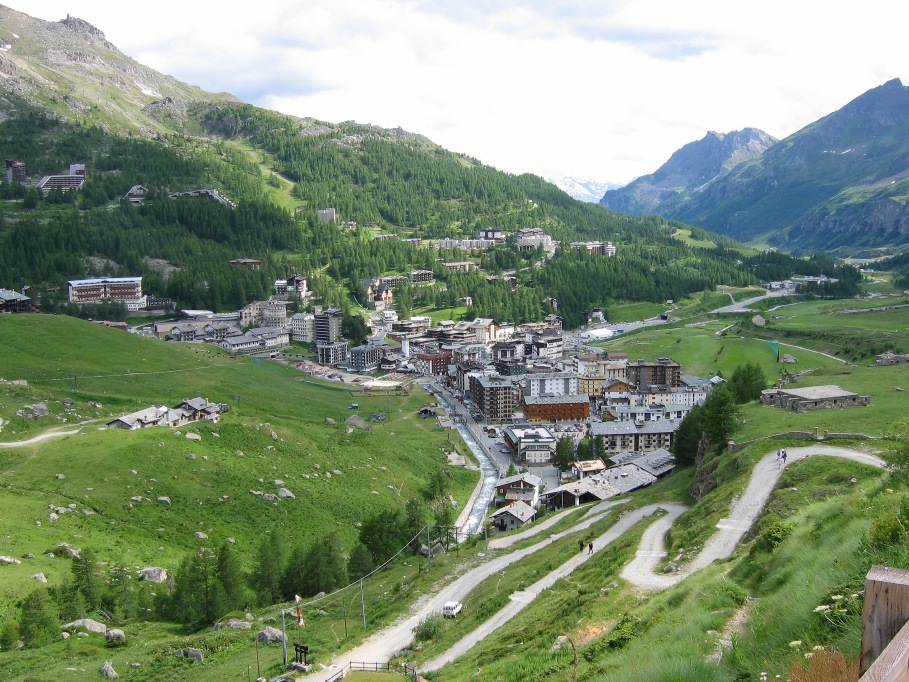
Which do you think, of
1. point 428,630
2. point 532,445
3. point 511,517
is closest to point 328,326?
point 532,445

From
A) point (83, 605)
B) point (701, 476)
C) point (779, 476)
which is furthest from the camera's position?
point (701, 476)

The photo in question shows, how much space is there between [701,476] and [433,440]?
45.4 meters

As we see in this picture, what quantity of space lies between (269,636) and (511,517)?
32.4 meters

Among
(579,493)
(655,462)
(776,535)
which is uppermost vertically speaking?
(776,535)

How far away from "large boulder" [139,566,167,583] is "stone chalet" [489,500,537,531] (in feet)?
92.7

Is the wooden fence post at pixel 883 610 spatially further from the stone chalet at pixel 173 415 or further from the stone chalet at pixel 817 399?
the stone chalet at pixel 173 415

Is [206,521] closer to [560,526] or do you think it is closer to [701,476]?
[560,526]

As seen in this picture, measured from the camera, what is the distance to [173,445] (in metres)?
56.9

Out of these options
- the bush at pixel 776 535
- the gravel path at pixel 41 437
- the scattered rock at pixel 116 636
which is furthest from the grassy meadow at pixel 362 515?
the gravel path at pixel 41 437

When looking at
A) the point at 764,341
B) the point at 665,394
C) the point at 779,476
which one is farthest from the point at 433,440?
the point at 764,341

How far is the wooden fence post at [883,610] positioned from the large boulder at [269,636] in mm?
28667

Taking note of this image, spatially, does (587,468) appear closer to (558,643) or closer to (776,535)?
(776,535)

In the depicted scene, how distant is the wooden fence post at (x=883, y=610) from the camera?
18.3 feet

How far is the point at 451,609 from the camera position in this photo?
111 feet
